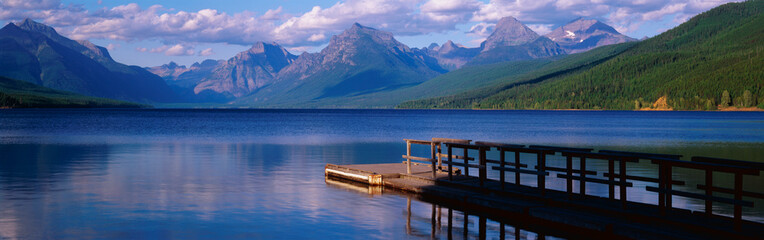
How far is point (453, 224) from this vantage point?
74.6 feet

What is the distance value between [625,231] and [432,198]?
1077cm

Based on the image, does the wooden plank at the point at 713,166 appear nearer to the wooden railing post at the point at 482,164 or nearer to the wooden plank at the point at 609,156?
the wooden plank at the point at 609,156

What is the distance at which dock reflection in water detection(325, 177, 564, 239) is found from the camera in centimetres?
2075

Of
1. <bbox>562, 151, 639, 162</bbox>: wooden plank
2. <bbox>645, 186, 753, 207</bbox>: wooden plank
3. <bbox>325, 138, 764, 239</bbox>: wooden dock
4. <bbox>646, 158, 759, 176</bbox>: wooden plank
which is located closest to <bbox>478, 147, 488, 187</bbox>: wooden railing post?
<bbox>325, 138, 764, 239</bbox>: wooden dock

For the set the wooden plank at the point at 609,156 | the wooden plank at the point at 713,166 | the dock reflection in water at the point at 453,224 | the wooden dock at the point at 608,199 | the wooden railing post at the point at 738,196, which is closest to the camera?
the wooden plank at the point at 713,166

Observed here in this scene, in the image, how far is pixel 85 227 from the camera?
70.2ft

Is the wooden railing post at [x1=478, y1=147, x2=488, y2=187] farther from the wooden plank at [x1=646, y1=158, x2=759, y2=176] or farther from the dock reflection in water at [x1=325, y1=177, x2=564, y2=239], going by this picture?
the wooden plank at [x1=646, y1=158, x2=759, y2=176]

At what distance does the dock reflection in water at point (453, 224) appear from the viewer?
20753 mm

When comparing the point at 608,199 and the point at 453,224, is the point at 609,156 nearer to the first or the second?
the point at 608,199

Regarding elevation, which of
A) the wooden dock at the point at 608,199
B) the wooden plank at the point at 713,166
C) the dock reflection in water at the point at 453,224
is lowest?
the dock reflection in water at the point at 453,224

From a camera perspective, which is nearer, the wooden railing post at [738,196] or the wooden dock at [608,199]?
the wooden railing post at [738,196]

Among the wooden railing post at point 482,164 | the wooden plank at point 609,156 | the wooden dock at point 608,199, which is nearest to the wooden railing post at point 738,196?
the wooden dock at point 608,199

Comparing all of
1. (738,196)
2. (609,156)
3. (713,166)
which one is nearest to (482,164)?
(609,156)

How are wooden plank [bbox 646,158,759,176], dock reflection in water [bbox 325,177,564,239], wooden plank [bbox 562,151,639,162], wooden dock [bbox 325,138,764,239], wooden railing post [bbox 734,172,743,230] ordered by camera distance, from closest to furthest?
wooden plank [bbox 646,158,759,176] → wooden railing post [bbox 734,172,743,230] → wooden dock [bbox 325,138,764,239] → dock reflection in water [bbox 325,177,564,239] → wooden plank [bbox 562,151,639,162]
